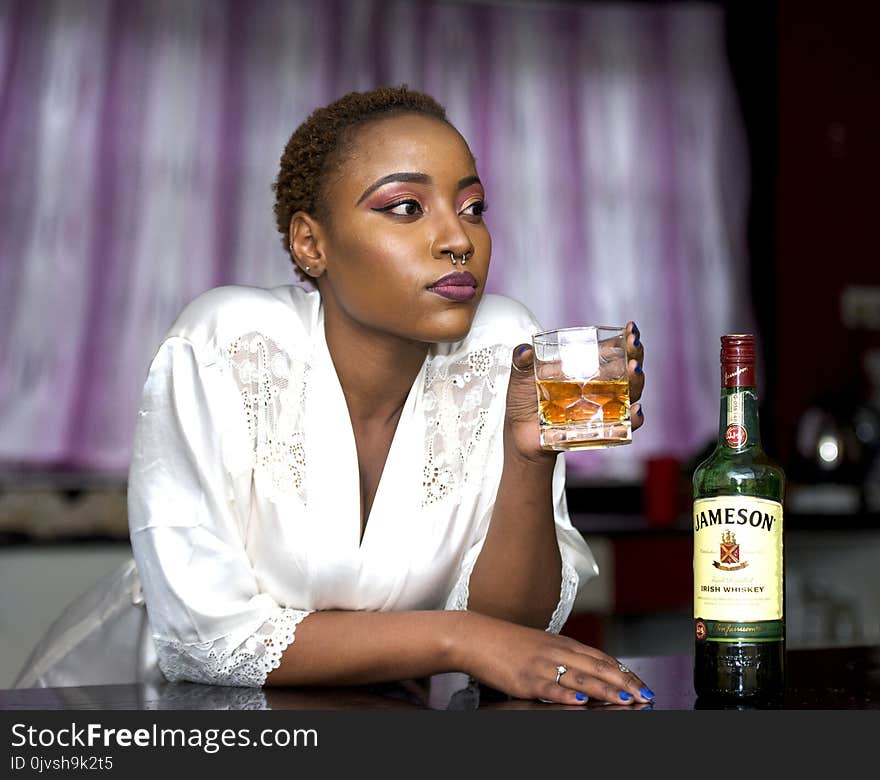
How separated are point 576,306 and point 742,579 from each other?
282cm

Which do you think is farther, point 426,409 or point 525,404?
Answer: point 426,409

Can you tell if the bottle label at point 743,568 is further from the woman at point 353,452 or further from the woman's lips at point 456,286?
the woman's lips at point 456,286

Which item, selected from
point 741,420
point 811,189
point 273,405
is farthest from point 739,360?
point 811,189

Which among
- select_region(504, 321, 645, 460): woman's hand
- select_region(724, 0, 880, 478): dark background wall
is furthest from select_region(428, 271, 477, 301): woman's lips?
select_region(724, 0, 880, 478): dark background wall

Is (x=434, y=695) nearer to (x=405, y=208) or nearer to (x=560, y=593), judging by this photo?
(x=560, y=593)

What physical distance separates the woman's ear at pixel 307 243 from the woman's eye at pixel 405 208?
0.15 metres

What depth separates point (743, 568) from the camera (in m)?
0.96

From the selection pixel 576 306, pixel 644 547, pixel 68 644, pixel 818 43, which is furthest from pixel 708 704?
pixel 818 43

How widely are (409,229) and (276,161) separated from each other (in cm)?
235

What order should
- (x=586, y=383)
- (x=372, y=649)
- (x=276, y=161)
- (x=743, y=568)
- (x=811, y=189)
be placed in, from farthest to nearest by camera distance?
(x=811, y=189) < (x=276, y=161) < (x=372, y=649) < (x=586, y=383) < (x=743, y=568)

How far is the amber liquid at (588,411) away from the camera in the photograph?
3.52 ft

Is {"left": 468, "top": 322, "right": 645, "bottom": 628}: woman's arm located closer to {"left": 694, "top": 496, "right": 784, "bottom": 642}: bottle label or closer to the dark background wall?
{"left": 694, "top": 496, "right": 784, "bottom": 642}: bottle label

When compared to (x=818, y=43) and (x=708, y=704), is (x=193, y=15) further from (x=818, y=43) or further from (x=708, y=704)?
(x=708, y=704)

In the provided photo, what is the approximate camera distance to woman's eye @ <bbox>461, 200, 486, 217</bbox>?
4.41 feet
